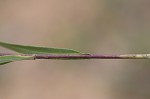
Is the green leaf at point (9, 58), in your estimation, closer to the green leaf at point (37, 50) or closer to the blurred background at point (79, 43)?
the green leaf at point (37, 50)

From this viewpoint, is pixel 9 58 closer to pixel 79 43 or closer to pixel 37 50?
pixel 37 50

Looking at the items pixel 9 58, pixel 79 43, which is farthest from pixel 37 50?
pixel 79 43

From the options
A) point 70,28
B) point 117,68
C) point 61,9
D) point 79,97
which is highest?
point 61,9

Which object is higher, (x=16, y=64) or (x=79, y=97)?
(x=16, y=64)

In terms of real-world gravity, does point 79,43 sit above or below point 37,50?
above

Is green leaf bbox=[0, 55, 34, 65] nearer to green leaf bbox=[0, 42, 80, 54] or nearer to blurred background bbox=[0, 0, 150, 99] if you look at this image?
green leaf bbox=[0, 42, 80, 54]

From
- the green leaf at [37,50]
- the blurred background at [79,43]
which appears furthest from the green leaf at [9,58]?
the blurred background at [79,43]

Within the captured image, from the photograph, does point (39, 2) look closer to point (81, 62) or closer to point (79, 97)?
point (81, 62)

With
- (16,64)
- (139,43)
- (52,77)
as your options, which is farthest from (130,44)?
(16,64)
